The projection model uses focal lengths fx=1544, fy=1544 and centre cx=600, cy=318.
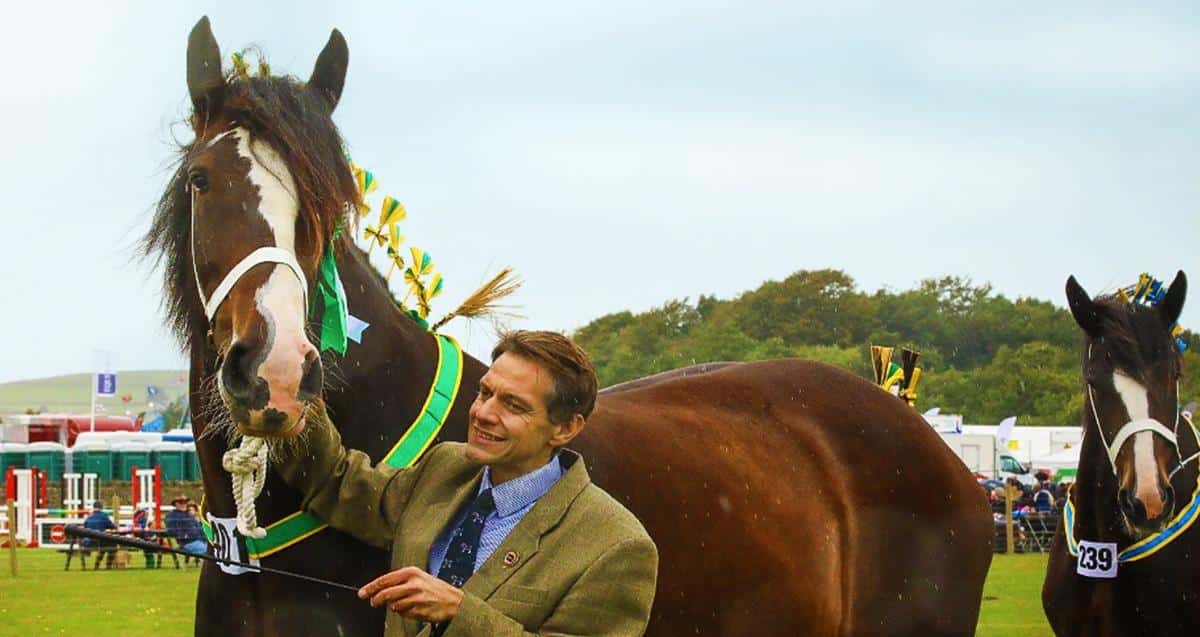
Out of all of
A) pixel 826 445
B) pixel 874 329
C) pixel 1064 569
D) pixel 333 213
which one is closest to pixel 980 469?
pixel 874 329

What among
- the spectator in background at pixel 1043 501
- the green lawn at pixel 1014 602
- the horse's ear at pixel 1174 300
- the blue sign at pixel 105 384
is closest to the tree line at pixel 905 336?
the blue sign at pixel 105 384

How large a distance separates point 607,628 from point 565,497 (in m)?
0.32

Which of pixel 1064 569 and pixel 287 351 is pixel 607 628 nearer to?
pixel 287 351

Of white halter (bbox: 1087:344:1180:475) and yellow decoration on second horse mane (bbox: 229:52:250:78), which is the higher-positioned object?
yellow decoration on second horse mane (bbox: 229:52:250:78)

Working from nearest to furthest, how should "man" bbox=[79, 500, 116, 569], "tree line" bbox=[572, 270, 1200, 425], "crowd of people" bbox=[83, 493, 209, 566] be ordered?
"crowd of people" bbox=[83, 493, 209, 566] < "man" bbox=[79, 500, 116, 569] < "tree line" bbox=[572, 270, 1200, 425]

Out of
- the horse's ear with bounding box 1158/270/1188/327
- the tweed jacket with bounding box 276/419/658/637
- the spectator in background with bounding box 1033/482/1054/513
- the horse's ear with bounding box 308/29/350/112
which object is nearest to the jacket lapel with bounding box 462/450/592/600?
the tweed jacket with bounding box 276/419/658/637

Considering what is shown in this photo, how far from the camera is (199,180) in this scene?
3.94 meters

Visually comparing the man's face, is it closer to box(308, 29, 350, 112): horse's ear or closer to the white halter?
box(308, 29, 350, 112): horse's ear

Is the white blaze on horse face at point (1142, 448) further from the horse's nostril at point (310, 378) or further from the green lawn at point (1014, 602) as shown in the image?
the horse's nostril at point (310, 378)

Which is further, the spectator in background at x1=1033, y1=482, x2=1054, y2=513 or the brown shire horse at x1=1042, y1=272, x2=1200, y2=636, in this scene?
the spectator in background at x1=1033, y1=482, x2=1054, y2=513

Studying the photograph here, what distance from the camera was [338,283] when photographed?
406cm

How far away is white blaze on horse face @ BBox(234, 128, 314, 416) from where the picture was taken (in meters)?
3.42

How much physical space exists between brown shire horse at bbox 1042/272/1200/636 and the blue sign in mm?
41566

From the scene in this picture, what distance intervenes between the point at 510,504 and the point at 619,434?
1.40 m
